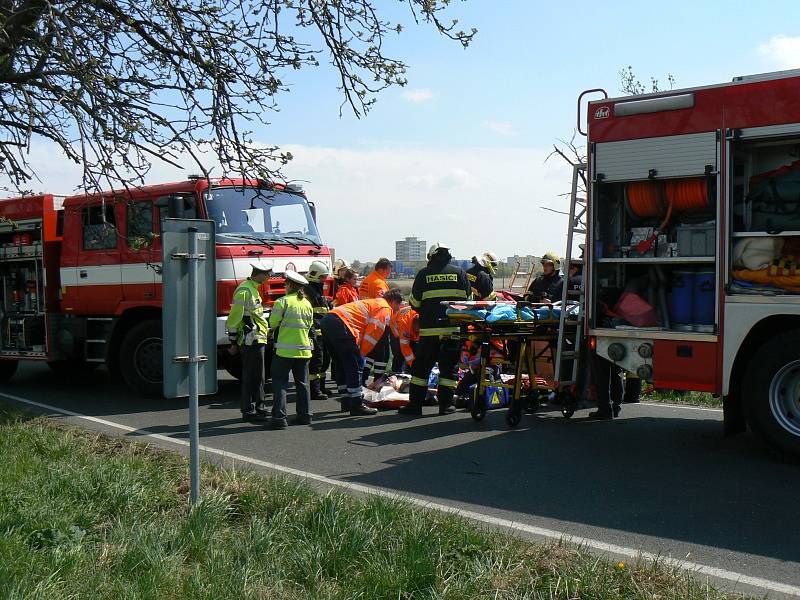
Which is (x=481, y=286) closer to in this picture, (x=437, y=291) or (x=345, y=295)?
(x=345, y=295)

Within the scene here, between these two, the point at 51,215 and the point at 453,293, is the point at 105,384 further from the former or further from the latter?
the point at 453,293

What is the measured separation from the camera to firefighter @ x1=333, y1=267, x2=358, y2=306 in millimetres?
12383

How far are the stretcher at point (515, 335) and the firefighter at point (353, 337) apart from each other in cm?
141

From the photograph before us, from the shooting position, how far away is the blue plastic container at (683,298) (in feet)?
25.7

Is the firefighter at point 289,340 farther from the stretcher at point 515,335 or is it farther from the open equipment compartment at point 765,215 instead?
the open equipment compartment at point 765,215

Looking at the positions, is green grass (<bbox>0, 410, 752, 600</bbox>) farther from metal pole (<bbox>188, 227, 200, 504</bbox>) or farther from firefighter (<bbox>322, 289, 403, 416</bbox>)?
firefighter (<bbox>322, 289, 403, 416</bbox>)

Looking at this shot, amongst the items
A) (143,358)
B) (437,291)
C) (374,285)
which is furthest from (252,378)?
(374,285)

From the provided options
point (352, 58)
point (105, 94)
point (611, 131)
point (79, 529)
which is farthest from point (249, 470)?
point (611, 131)

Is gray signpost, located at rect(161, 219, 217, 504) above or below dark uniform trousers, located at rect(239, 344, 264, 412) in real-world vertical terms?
above

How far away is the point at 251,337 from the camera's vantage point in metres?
9.85

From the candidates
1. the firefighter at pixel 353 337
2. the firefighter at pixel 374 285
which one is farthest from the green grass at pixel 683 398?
the firefighter at pixel 374 285

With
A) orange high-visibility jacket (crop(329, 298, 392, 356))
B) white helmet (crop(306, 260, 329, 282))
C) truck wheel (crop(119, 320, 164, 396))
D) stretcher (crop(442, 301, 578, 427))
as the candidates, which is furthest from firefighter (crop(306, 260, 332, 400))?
stretcher (crop(442, 301, 578, 427))

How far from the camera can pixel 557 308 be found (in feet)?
30.0

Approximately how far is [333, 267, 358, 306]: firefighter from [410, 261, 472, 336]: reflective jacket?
2.52 metres
